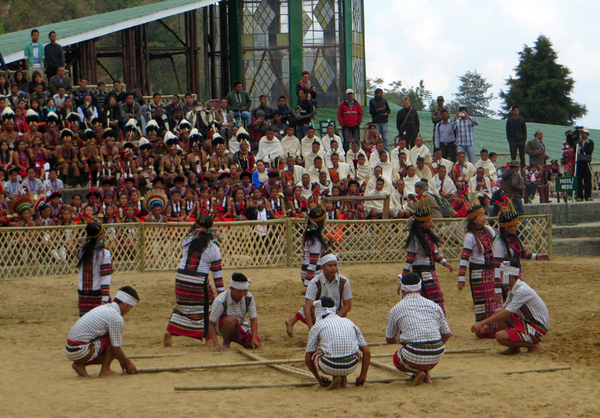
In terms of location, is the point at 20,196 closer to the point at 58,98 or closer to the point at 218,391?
the point at 58,98

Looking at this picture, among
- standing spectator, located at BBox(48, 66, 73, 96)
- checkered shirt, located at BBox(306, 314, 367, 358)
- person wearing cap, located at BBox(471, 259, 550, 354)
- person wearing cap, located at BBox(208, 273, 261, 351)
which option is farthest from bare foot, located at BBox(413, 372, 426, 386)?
standing spectator, located at BBox(48, 66, 73, 96)

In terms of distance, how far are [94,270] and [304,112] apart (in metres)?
11.2

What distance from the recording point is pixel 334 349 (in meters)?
6.45

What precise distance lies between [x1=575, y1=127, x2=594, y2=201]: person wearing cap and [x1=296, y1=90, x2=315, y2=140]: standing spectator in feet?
22.4

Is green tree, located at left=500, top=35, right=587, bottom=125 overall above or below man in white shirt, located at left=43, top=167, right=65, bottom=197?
above

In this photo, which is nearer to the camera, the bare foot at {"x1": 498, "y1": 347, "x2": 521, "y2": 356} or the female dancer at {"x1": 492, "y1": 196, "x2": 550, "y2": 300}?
the bare foot at {"x1": 498, "y1": 347, "x2": 521, "y2": 356}

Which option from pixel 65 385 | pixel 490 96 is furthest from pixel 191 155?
pixel 490 96

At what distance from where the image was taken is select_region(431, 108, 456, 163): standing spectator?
18297 mm

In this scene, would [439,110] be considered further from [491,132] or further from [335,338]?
[335,338]

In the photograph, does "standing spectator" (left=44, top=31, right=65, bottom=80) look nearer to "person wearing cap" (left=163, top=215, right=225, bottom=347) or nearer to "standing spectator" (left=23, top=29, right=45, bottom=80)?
"standing spectator" (left=23, top=29, right=45, bottom=80)

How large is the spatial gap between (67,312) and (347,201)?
675 cm

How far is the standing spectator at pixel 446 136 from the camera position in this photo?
18297mm

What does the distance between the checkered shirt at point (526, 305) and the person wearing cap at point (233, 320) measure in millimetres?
2919

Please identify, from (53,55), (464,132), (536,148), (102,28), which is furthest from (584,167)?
(53,55)
